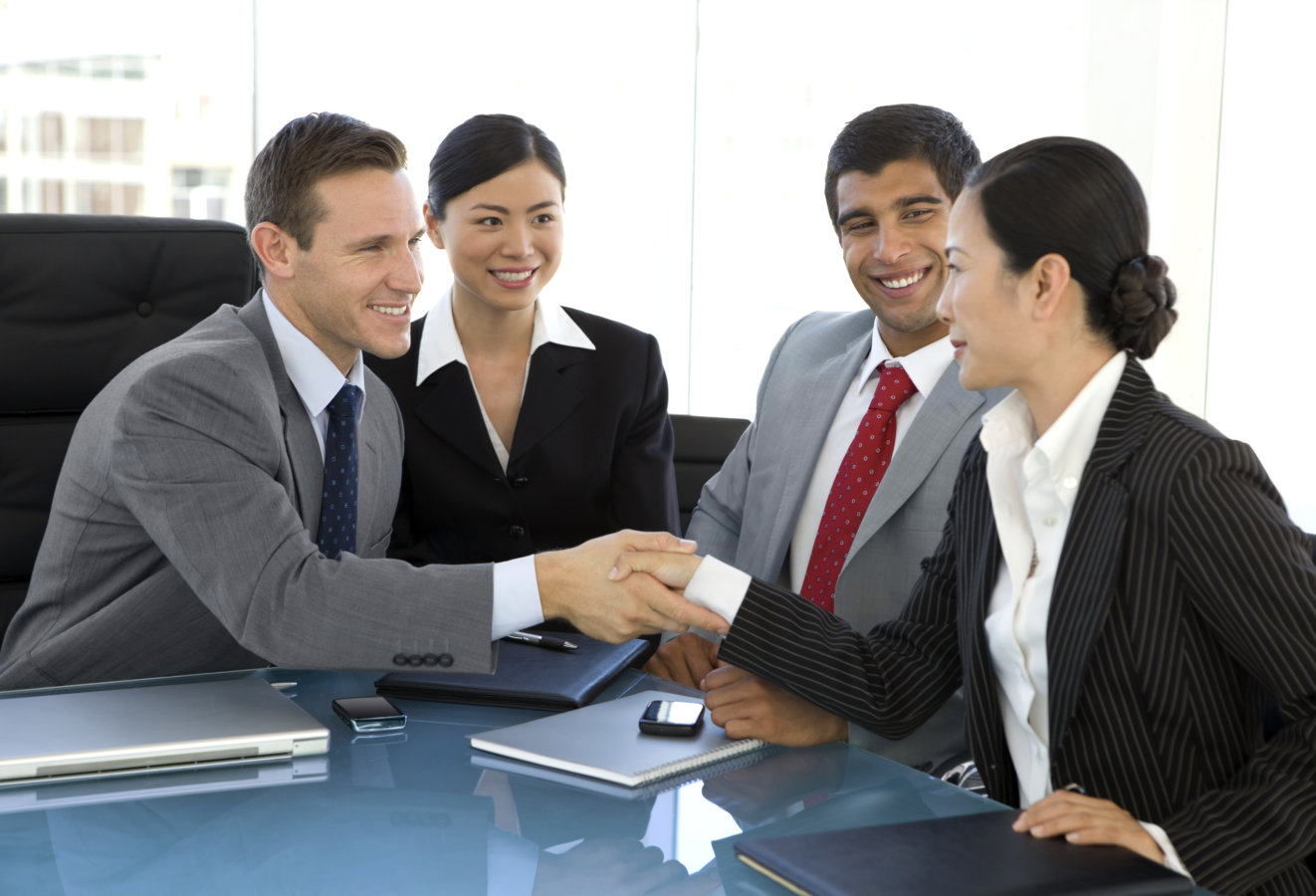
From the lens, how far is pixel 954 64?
4.60m

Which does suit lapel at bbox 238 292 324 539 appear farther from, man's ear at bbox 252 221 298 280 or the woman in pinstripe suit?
the woman in pinstripe suit

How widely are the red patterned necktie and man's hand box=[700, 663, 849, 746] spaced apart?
507mm

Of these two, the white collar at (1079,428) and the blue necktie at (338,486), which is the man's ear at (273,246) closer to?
the blue necktie at (338,486)

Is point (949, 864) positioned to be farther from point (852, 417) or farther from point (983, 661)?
point (852, 417)

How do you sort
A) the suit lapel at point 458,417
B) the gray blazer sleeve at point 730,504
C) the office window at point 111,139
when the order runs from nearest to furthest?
1. the gray blazer sleeve at point 730,504
2. the suit lapel at point 458,417
3. the office window at point 111,139

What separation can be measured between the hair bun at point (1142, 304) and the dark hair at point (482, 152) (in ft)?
4.72

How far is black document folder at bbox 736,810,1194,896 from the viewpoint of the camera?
99 cm

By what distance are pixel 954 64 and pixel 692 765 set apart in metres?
3.83

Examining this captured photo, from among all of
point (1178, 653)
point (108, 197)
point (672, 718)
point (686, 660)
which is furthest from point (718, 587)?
point (108, 197)

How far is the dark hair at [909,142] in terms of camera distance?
6.69ft

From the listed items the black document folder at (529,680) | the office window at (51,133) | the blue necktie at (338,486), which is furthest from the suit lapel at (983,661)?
the office window at (51,133)

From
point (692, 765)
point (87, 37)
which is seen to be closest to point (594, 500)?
point (692, 765)

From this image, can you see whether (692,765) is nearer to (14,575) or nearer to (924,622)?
(924,622)

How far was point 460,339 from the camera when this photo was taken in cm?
257
